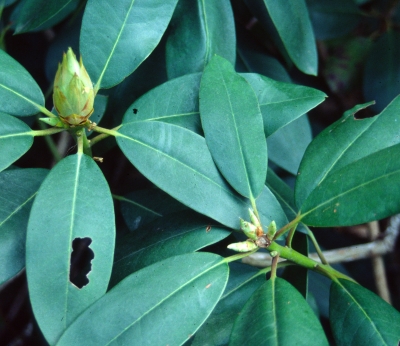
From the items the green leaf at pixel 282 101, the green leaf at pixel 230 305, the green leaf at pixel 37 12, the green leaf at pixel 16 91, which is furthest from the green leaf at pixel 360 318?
the green leaf at pixel 37 12

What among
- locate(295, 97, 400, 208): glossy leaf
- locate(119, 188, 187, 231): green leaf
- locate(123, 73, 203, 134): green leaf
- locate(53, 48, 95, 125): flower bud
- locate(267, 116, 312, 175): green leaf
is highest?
locate(53, 48, 95, 125): flower bud

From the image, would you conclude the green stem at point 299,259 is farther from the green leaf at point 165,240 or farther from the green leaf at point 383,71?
the green leaf at point 383,71

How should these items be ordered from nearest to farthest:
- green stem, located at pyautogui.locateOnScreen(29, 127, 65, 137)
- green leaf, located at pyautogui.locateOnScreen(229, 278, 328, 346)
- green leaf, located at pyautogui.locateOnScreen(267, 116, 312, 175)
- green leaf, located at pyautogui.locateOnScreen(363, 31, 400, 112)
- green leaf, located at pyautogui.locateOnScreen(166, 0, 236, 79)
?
green leaf, located at pyautogui.locateOnScreen(229, 278, 328, 346)
green stem, located at pyautogui.locateOnScreen(29, 127, 65, 137)
green leaf, located at pyautogui.locateOnScreen(166, 0, 236, 79)
green leaf, located at pyautogui.locateOnScreen(267, 116, 312, 175)
green leaf, located at pyautogui.locateOnScreen(363, 31, 400, 112)

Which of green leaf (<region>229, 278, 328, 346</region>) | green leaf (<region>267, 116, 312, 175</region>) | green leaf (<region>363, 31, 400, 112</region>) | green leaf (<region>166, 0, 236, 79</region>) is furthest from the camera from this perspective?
green leaf (<region>363, 31, 400, 112</region>)

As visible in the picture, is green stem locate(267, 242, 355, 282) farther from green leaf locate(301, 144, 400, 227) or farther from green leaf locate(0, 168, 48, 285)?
green leaf locate(0, 168, 48, 285)

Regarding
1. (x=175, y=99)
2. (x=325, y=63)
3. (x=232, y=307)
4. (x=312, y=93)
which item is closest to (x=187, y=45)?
(x=175, y=99)

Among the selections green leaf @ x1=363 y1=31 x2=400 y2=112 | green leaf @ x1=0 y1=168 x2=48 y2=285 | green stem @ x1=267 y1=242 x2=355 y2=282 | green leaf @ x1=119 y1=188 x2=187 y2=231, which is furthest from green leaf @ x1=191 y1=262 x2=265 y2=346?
green leaf @ x1=363 y1=31 x2=400 y2=112
